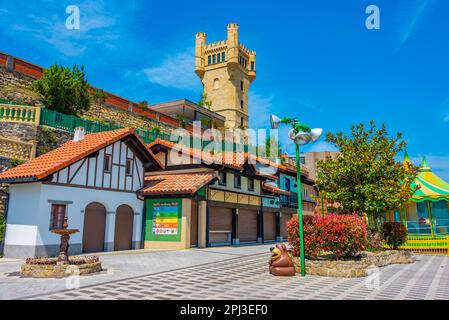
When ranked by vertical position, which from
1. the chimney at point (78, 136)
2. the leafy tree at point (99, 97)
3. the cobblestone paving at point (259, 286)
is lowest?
the cobblestone paving at point (259, 286)

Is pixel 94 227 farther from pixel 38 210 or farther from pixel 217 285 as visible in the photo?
pixel 217 285

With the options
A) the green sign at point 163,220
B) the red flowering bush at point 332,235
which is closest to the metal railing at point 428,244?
the red flowering bush at point 332,235

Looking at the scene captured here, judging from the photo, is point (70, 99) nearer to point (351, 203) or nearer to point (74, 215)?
point (74, 215)

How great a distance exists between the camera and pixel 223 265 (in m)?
13.9

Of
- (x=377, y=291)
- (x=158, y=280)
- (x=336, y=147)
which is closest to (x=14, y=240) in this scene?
(x=158, y=280)

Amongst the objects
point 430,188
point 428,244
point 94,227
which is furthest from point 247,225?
point 430,188

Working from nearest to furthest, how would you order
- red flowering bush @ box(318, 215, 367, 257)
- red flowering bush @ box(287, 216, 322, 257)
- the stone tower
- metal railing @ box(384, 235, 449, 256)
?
red flowering bush @ box(318, 215, 367, 257)
red flowering bush @ box(287, 216, 322, 257)
metal railing @ box(384, 235, 449, 256)
the stone tower

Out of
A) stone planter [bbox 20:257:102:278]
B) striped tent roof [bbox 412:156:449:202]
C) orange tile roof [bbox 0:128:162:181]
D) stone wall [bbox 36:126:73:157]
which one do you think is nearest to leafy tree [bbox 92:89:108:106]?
stone wall [bbox 36:126:73:157]

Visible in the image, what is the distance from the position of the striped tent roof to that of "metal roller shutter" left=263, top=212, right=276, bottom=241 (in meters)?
11.7

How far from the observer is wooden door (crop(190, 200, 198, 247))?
68.8 ft

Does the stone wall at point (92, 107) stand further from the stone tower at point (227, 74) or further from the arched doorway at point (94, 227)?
the stone tower at point (227, 74)

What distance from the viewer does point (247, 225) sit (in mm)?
26719

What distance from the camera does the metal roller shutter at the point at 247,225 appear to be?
25875 mm

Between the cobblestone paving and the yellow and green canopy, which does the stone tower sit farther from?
the cobblestone paving
